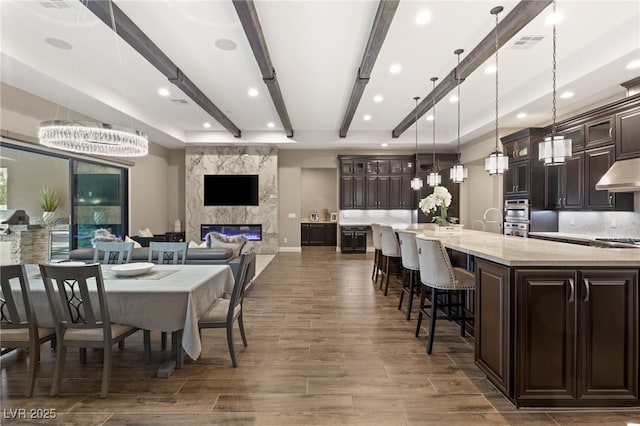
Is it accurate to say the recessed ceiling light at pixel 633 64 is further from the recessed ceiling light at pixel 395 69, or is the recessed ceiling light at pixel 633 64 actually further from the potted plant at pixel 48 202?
the potted plant at pixel 48 202

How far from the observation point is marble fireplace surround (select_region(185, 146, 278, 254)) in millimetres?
9117

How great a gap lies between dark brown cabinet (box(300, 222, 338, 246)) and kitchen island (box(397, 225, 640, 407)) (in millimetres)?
8723

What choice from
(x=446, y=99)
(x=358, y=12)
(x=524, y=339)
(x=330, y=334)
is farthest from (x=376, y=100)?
(x=524, y=339)

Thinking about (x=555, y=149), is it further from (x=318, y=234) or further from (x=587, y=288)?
(x=318, y=234)

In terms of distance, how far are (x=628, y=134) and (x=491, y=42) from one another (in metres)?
2.35

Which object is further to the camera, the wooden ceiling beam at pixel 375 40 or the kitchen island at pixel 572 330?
the wooden ceiling beam at pixel 375 40

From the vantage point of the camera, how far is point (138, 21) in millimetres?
3348

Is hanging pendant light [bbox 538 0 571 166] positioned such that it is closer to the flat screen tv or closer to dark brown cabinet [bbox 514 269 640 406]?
dark brown cabinet [bbox 514 269 640 406]

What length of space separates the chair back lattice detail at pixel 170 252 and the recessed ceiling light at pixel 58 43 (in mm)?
2609

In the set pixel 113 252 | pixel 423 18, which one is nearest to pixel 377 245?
pixel 423 18

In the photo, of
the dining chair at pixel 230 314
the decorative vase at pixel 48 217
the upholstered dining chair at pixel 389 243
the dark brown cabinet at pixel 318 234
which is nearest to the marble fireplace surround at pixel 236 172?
the dark brown cabinet at pixel 318 234

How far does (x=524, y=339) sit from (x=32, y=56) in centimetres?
595

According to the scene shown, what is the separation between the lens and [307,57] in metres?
4.20

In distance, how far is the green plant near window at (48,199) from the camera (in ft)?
16.6
